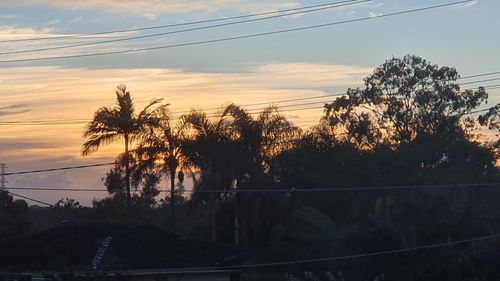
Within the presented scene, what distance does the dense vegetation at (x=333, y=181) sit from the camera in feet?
128

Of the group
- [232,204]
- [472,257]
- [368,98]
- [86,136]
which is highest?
[368,98]

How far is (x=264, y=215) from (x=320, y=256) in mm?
8342

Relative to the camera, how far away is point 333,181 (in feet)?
167

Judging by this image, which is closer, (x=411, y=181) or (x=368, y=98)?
(x=411, y=181)

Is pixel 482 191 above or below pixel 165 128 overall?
below

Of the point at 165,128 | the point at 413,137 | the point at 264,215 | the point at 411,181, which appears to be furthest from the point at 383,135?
the point at 165,128

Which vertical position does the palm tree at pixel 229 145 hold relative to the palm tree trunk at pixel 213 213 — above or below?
above

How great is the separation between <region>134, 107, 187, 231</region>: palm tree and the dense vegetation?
0.06m

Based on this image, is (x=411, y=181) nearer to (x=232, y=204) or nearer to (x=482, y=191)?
(x=482, y=191)

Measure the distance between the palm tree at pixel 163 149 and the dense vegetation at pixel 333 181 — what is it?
6 centimetres

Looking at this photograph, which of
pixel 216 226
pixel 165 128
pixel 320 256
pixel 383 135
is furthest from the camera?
pixel 383 135

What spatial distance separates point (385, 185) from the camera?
52875 millimetres

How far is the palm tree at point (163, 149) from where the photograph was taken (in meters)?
43.1

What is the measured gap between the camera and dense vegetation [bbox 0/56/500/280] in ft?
128
